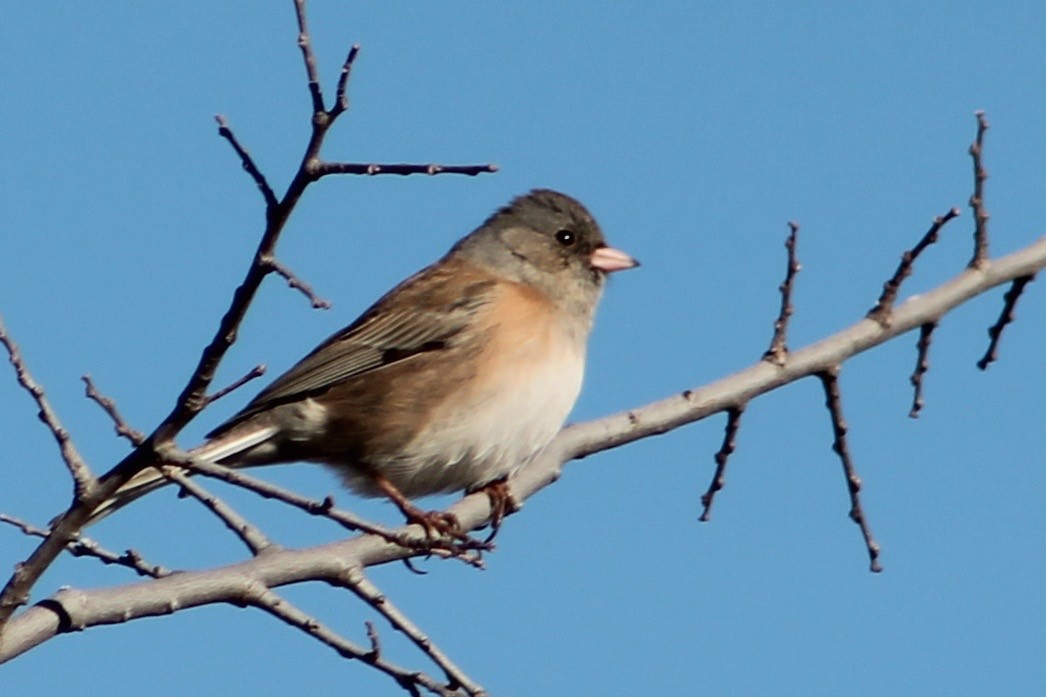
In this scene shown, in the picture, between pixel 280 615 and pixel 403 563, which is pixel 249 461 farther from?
pixel 280 615

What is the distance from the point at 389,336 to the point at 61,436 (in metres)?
2.40

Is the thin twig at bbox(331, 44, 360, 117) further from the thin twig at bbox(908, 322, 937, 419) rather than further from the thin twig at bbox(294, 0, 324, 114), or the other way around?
the thin twig at bbox(908, 322, 937, 419)

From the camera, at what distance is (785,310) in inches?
170

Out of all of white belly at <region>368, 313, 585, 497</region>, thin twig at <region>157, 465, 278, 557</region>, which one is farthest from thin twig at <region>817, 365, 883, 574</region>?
thin twig at <region>157, 465, 278, 557</region>

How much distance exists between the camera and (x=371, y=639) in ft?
10.8

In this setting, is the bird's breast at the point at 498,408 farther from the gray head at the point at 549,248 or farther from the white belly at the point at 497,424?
the gray head at the point at 549,248

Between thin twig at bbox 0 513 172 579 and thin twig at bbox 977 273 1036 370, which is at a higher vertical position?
thin twig at bbox 977 273 1036 370

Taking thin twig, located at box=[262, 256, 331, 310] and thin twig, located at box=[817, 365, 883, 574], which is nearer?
thin twig, located at box=[262, 256, 331, 310]

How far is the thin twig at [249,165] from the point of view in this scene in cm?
256

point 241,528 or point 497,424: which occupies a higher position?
point 497,424

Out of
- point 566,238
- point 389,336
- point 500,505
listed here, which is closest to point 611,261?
point 566,238

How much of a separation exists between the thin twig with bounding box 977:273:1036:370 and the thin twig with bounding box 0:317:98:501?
275 centimetres

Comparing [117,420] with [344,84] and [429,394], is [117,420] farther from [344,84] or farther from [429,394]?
[429,394]

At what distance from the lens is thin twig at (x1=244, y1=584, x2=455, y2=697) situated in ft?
10.6
